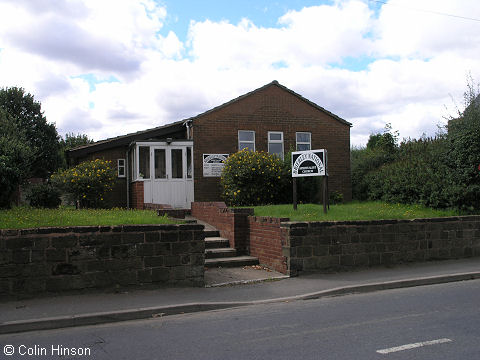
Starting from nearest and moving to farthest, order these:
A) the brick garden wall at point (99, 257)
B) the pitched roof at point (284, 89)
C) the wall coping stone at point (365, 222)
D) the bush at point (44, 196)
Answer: the brick garden wall at point (99, 257) → the wall coping stone at point (365, 222) → the bush at point (44, 196) → the pitched roof at point (284, 89)

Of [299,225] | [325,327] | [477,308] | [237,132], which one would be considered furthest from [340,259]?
[237,132]

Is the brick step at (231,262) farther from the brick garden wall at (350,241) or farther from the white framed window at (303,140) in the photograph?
the white framed window at (303,140)

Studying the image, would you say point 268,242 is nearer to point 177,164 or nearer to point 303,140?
point 177,164

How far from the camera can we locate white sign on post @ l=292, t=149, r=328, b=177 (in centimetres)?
1112

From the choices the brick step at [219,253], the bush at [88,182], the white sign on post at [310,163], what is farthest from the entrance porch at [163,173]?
the white sign on post at [310,163]

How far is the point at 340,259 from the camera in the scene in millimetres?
10078

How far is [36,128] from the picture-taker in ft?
124

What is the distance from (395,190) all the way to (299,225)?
294 inches

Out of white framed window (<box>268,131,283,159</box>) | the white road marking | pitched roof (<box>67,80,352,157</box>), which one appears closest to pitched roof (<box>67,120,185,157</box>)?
pitched roof (<box>67,80,352,157</box>)

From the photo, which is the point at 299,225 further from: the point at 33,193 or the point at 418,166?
the point at 33,193

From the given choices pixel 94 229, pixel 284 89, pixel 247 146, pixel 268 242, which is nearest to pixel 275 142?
pixel 247 146

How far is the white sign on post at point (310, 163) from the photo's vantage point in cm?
1112

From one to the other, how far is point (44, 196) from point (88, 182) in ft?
5.28

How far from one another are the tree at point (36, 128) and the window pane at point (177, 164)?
22769 mm
